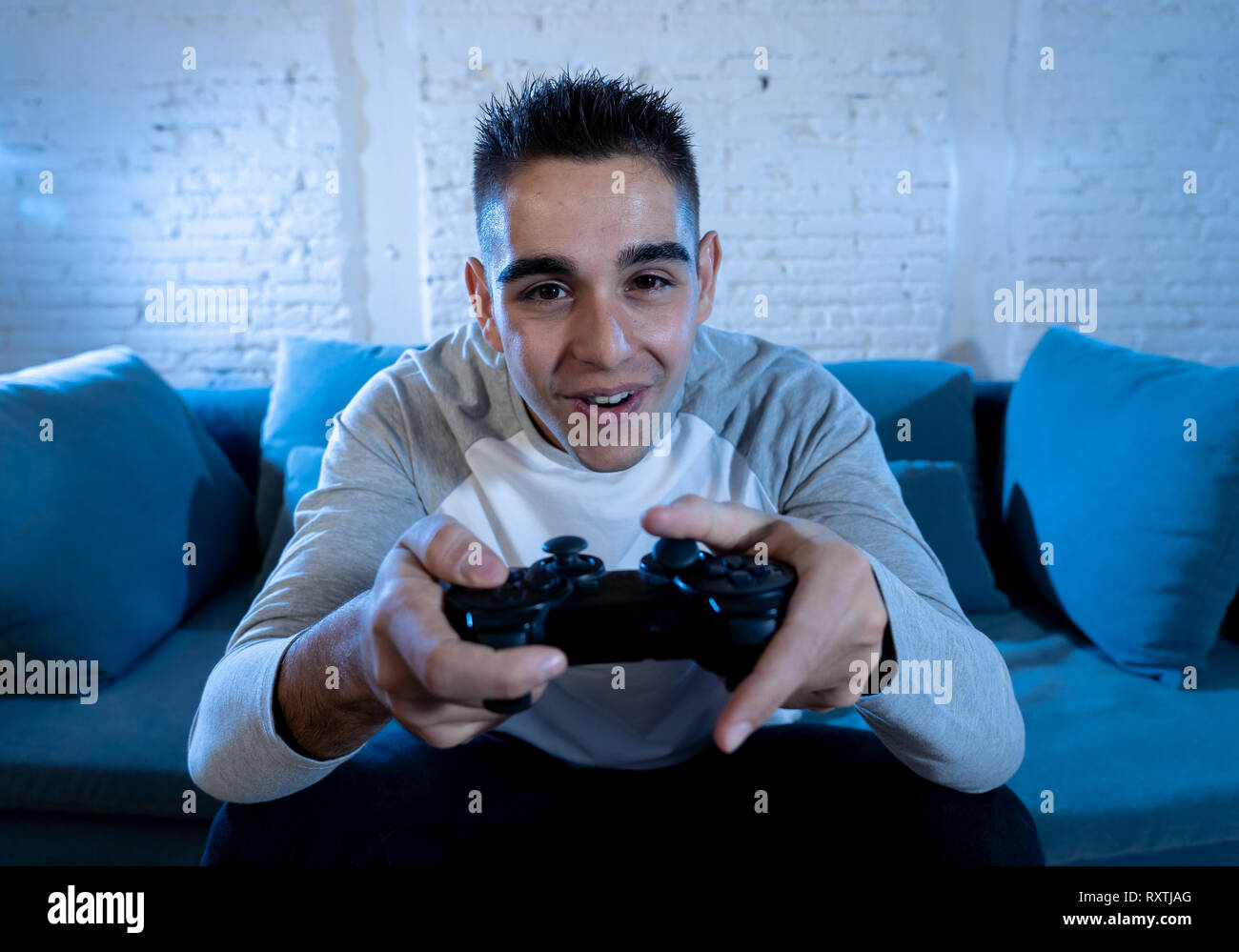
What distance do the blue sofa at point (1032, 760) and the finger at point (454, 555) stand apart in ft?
1.66

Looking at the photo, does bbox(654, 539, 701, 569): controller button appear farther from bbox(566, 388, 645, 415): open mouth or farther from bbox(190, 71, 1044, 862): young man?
bbox(566, 388, 645, 415): open mouth

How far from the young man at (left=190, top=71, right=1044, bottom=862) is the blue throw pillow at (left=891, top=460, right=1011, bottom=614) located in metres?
0.62

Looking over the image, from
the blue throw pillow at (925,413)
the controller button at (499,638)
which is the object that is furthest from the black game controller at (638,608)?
the blue throw pillow at (925,413)

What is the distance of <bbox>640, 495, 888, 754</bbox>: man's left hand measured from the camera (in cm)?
63

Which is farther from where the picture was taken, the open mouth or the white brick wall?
the white brick wall

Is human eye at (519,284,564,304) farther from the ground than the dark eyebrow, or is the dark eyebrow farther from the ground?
the dark eyebrow

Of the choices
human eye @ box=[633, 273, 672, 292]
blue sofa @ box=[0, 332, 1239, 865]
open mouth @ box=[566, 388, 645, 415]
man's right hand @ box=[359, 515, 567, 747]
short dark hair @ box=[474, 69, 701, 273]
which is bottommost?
blue sofa @ box=[0, 332, 1239, 865]

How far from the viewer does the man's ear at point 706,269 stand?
46.8 inches

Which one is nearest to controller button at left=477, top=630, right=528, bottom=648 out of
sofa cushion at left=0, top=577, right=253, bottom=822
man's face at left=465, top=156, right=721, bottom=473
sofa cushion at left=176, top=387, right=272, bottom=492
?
man's face at left=465, top=156, right=721, bottom=473

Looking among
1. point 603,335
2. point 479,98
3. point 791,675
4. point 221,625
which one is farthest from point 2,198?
point 791,675

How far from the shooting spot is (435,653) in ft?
1.98

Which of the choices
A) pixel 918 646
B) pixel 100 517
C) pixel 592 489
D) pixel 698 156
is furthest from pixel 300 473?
pixel 698 156

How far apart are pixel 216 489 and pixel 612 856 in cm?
128
